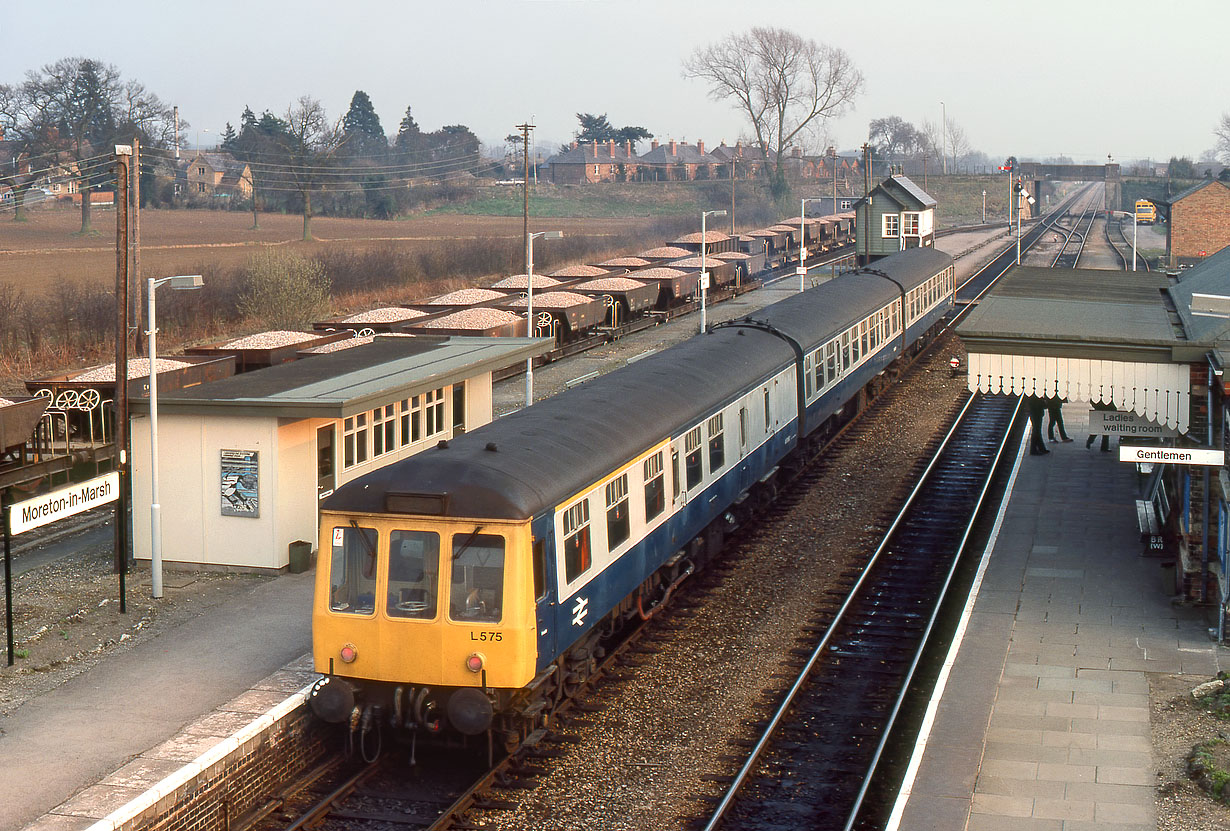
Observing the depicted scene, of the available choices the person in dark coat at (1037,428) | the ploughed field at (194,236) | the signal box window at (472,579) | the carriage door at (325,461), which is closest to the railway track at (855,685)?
the signal box window at (472,579)

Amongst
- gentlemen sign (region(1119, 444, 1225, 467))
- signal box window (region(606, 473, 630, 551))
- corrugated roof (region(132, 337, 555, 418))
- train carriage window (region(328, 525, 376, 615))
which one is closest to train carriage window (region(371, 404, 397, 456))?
corrugated roof (region(132, 337, 555, 418))

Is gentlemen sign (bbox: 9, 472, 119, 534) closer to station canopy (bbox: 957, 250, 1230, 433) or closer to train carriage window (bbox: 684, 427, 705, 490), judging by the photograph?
train carriage window (bbox: 684, 427, 705, 490)

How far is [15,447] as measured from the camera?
69.9ft

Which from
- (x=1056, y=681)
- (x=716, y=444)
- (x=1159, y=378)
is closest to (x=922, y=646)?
(x=1056, y=681)

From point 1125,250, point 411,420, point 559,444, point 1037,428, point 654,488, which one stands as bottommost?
point 1037,428

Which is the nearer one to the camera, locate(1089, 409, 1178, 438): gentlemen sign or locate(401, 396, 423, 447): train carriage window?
locate(1089, 409, 1178, 438): gentlemen sign

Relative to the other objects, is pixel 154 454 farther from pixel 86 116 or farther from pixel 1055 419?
pixel 86 116

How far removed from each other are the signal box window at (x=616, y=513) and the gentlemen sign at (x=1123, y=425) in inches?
285

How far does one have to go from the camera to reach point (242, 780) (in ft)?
36.3

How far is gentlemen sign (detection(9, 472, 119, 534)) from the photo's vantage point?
13.4m

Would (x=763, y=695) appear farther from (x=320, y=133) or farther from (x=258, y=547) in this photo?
(x=320, y=133)

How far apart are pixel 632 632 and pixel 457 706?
4.70 m

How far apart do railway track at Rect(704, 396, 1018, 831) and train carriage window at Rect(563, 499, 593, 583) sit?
236cm

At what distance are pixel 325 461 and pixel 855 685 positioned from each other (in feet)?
26.7
